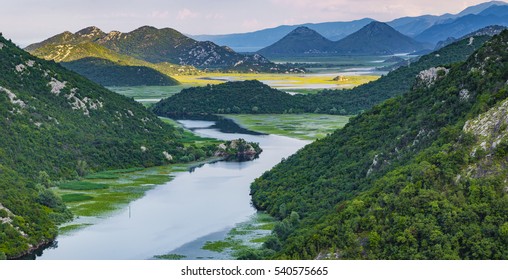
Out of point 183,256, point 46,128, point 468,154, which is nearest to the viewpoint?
point 468,154

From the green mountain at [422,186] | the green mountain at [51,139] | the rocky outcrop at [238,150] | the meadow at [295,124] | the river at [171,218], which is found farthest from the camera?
the meadow at [295,124]

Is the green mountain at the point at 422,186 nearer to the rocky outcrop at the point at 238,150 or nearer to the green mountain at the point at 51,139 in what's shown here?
the green mountain at the point at 51,139

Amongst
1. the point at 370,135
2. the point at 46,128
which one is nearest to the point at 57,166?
the point at 46,128

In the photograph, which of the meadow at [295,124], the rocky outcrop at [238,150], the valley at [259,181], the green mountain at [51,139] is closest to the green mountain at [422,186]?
the valley at [259,181]

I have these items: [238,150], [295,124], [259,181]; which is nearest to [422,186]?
[259,181]

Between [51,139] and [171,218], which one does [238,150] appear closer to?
[51,139]

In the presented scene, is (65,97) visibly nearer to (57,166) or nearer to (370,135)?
(57,166)
